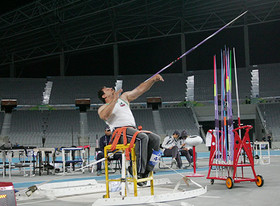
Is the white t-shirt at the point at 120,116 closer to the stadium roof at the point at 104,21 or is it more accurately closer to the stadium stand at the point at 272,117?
the stadium roof at the point at 104,21

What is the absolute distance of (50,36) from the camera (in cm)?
3012

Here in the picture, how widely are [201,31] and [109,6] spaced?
8.96m

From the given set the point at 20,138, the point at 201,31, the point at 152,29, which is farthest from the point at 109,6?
the point at 20,138

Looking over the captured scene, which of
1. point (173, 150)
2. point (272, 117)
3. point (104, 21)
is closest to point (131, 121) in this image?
point (173, 150)

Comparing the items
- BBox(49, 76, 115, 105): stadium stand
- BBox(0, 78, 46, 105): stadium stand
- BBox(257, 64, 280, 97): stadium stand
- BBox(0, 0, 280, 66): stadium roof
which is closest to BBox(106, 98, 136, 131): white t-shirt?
BBox(0, 0, 280, 66): stadium roof

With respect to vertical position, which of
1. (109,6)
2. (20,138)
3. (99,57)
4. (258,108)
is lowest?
(20,138)

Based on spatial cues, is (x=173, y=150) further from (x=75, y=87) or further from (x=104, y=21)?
(x=75, y=87)

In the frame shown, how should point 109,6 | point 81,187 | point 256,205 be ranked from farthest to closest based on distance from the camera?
1. point 109,6
2. point 81,187
3. point 256,205

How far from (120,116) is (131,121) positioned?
0.57ft

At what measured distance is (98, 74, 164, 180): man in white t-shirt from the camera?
4789 millimetres

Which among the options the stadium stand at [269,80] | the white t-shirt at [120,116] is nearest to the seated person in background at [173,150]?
the white t-shirt at [120,116]

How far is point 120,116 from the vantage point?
16.6 ft

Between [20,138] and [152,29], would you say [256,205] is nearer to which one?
[20,138]

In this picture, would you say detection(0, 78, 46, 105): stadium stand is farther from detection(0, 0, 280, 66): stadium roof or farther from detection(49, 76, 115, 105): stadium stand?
detection(0, 0, 280, 66): stadium roof
